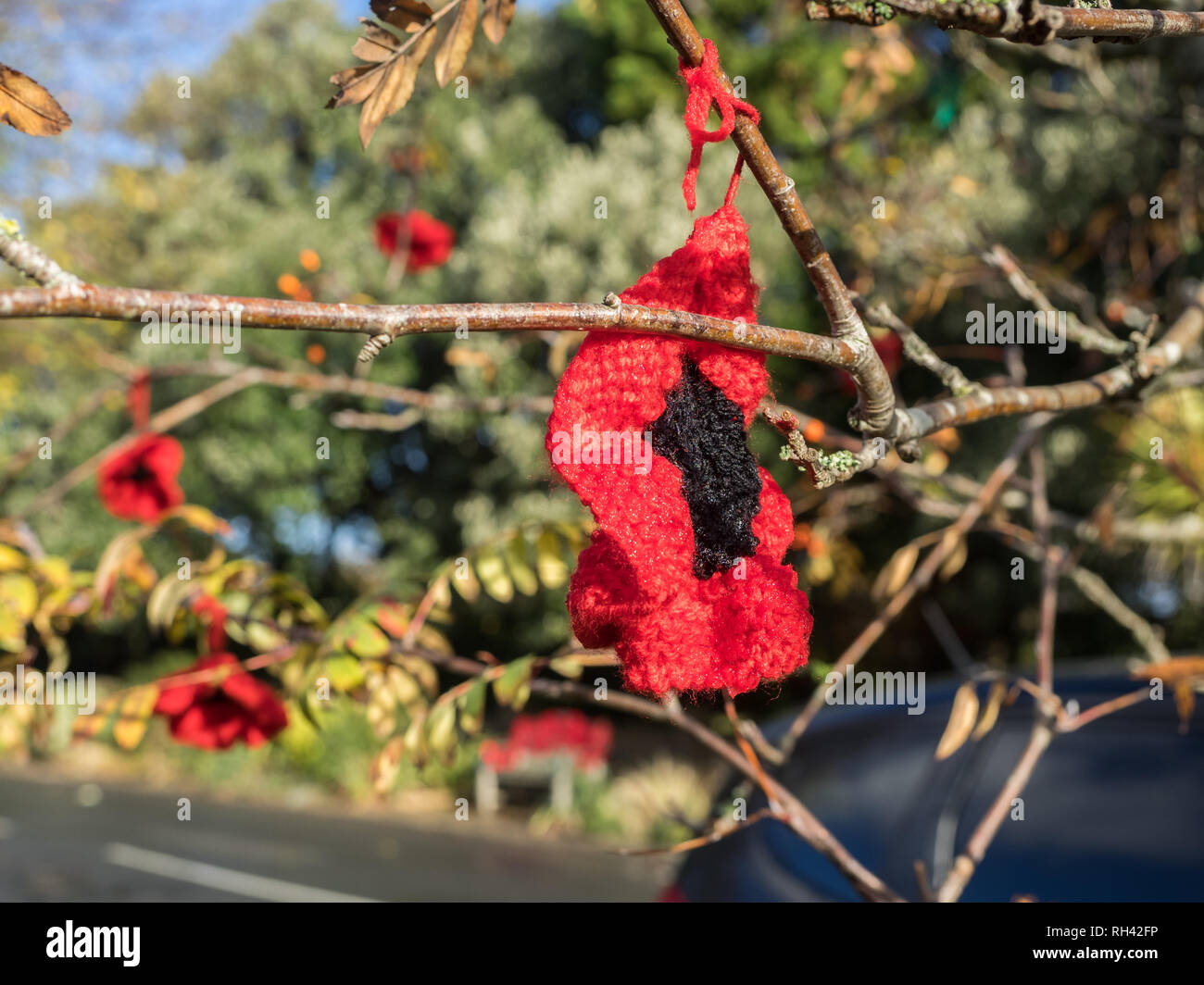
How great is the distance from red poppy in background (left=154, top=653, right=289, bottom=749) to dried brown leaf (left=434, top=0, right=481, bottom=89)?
1239 mm

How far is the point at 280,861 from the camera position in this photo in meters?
7.30

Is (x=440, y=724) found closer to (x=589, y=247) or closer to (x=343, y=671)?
(x=343, y=671)

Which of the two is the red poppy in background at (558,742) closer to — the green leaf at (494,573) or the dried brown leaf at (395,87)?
the green leaf at (494,573)

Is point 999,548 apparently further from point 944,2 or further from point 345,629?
point 944,2

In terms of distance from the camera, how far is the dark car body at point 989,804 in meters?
1.95

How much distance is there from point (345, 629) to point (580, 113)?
960 cm

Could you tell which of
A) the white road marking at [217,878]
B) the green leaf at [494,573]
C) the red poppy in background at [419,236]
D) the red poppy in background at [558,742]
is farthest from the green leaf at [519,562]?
the red poppy in background at [558,742]

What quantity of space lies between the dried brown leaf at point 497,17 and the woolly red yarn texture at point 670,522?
276 millimetres

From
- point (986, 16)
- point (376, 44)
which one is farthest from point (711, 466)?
point (376, 44)

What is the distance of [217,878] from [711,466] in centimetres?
723

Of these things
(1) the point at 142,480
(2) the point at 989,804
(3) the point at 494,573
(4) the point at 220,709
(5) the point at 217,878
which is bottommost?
(5) the point at 217,878

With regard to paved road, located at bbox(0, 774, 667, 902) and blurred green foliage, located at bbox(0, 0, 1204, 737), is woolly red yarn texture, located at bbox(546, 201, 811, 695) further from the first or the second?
paved road, located at bbox(0, 774, 667, 902)

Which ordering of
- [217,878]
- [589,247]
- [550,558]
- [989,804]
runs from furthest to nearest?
[589,247]
[217,878]
[989,804]
[550,558]

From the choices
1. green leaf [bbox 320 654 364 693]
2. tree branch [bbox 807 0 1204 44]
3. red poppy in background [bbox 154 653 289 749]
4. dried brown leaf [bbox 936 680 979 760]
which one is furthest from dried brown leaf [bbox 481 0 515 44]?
red poppy in background [bbox 154 653 289 749]
